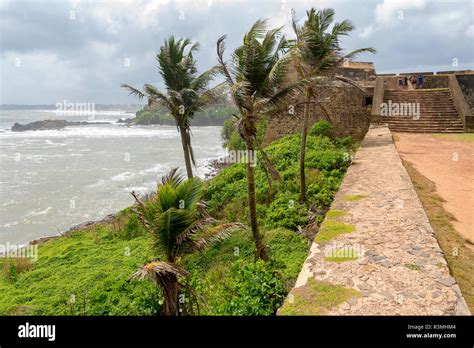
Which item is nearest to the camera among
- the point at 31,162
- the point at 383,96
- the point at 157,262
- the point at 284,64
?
the point at 157,262

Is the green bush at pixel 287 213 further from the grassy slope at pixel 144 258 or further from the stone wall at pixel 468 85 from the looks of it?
the stone wall at pixel 468 85

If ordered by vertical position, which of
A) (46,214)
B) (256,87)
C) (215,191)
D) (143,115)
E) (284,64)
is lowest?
(46,214)

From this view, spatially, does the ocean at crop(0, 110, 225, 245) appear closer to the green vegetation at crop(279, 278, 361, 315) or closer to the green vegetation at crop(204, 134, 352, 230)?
the green vegetation at crop(204, 134, 352, 230)

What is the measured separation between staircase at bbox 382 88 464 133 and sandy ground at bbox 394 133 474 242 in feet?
3.07

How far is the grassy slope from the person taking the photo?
8.92 m

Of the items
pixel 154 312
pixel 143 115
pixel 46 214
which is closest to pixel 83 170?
pixel 46 214

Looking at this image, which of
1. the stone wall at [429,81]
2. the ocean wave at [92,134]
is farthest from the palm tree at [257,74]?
the ocean wave at [92,134]

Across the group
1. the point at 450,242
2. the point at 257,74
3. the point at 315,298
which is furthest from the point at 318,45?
the point at 315,298

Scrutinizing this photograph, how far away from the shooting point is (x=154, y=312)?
23.8ft

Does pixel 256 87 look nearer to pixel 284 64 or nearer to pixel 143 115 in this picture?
pixel 284 64

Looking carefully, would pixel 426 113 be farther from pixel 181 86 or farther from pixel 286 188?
pixel 181 86

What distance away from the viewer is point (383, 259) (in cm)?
461

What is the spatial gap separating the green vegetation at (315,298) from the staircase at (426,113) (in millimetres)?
13161
